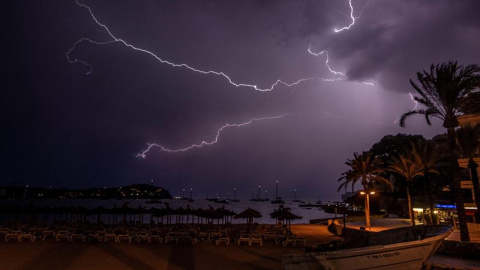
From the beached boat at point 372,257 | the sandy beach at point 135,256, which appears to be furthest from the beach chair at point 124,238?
the beached boat at point 372,257

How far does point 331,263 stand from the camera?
9344 mm

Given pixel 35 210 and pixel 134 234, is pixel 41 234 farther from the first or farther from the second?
pixel 35 210

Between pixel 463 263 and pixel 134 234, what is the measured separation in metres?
15.7

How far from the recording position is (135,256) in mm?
13867

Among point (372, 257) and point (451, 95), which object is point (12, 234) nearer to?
point (372, 257)

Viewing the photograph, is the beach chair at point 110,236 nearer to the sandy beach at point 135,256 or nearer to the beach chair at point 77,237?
the sandy beach at point 135,256

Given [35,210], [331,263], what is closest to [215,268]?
[331,263]

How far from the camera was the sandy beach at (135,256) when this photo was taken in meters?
12.0

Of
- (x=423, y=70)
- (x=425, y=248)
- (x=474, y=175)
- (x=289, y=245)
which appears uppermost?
(x=423, y=70)

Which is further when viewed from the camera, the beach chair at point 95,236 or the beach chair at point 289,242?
the beach chair at point 95,236

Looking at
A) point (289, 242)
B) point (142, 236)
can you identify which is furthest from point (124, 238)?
point (289, 242)

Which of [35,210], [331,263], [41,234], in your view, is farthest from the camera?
[35,210]

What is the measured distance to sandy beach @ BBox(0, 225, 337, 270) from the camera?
11992 mm

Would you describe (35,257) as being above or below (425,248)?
below
